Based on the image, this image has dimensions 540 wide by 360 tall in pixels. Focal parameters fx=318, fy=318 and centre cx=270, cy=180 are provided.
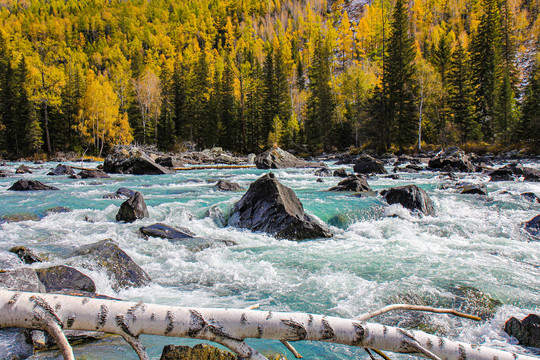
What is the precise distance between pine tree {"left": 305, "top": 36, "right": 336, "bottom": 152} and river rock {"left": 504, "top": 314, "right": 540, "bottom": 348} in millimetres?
42678

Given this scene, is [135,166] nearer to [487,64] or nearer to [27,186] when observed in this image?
[27,186]

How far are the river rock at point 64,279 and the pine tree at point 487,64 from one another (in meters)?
44.4

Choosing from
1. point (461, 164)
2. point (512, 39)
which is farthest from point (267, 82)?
point (512, 39)

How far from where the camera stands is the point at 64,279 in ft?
14.2

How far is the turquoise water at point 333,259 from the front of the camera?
14.6 ft

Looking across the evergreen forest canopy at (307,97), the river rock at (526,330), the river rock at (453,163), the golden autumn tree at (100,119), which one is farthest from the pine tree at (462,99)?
the golden autumn tree at (100,119)

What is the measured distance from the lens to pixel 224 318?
6.12 ft

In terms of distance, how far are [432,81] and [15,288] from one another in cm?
3843

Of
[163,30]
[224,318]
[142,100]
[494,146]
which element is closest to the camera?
[224,318]

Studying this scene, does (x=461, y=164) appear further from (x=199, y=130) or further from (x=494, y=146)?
(x=199, y=130)

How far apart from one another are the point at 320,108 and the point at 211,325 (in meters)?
46.2

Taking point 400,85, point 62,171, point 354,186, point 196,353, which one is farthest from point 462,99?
point 196,353

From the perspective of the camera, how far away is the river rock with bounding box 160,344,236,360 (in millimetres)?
2357

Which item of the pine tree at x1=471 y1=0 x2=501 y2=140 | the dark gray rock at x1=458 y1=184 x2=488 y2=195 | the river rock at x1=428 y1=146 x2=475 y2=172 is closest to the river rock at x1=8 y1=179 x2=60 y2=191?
the dark gray rock at x1=458 y1=184 x2=488 y2=195
